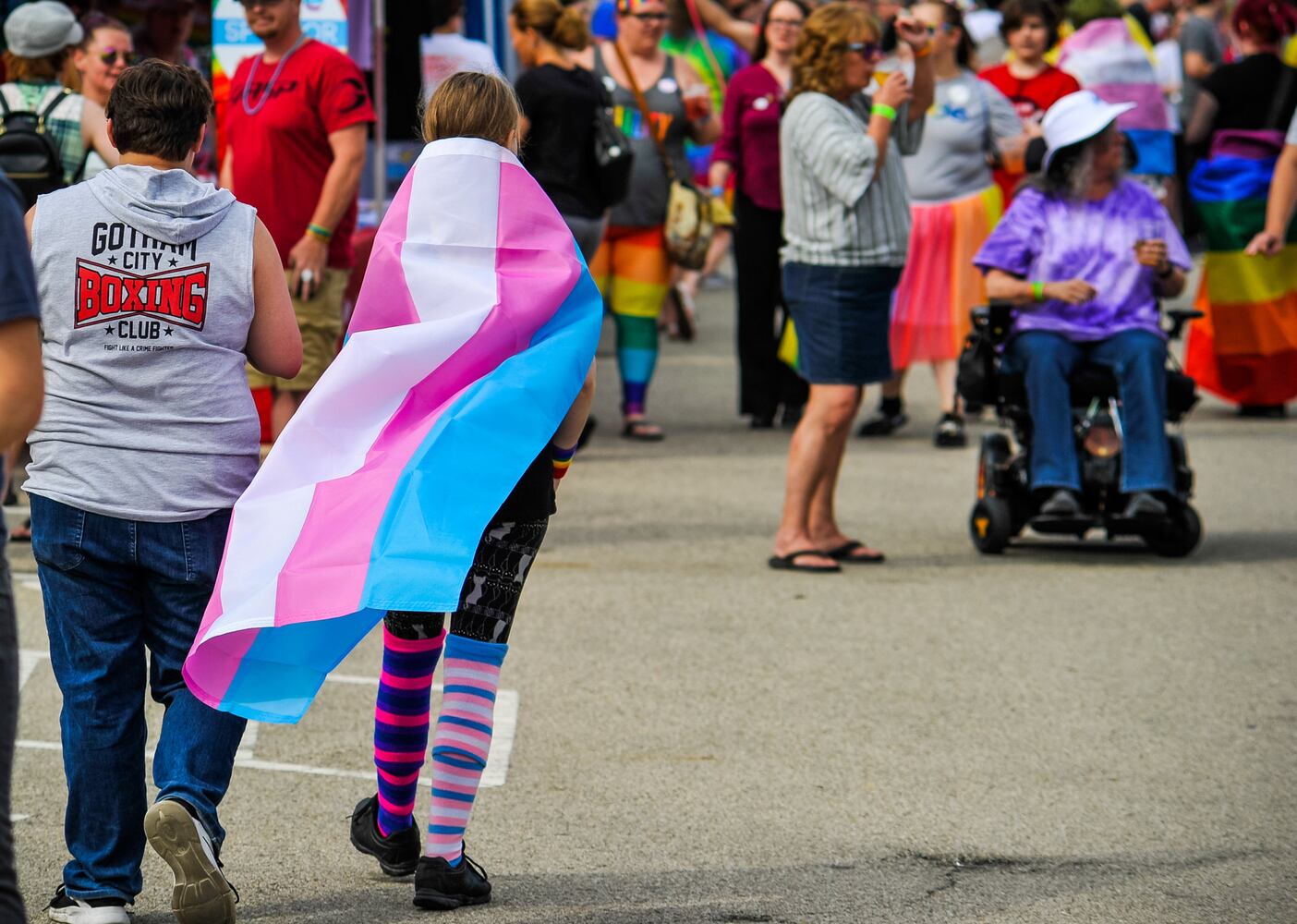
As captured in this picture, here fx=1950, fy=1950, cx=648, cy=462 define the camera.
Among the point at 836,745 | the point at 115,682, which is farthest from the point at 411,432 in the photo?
the point at 836,745

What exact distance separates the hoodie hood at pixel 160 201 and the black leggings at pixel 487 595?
0.85 m

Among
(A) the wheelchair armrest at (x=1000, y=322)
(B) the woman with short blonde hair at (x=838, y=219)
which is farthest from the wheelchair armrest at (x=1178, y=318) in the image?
(B) the woman with short blonde hair at (x=838, y=219)

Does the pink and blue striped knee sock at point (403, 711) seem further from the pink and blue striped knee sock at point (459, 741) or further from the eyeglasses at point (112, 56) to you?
the eyeglasses at point (112, 56)

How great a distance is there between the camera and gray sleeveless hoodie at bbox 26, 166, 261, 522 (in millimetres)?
3760

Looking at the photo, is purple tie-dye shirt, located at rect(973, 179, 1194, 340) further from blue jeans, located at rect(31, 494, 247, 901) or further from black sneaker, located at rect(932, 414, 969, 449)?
blue jeans, located at rect(31, 494, 247, 901)

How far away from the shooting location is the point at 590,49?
10.5 m

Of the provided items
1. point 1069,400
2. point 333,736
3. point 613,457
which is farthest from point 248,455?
point 613,457

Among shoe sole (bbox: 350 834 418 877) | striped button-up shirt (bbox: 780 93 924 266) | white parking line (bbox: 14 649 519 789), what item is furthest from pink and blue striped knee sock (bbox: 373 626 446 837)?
striped button-up shirt (bbox: 780 93 924 266)

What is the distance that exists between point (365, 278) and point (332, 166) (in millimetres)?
3167

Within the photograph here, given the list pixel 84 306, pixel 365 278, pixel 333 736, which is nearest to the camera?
pixel 84 306

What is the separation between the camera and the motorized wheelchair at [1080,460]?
309 inches

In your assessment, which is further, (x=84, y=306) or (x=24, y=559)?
(x=24, y=559)

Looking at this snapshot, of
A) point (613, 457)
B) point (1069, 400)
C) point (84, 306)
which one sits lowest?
point (613, 457)

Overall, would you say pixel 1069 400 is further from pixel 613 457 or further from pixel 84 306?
pixel 84 306
